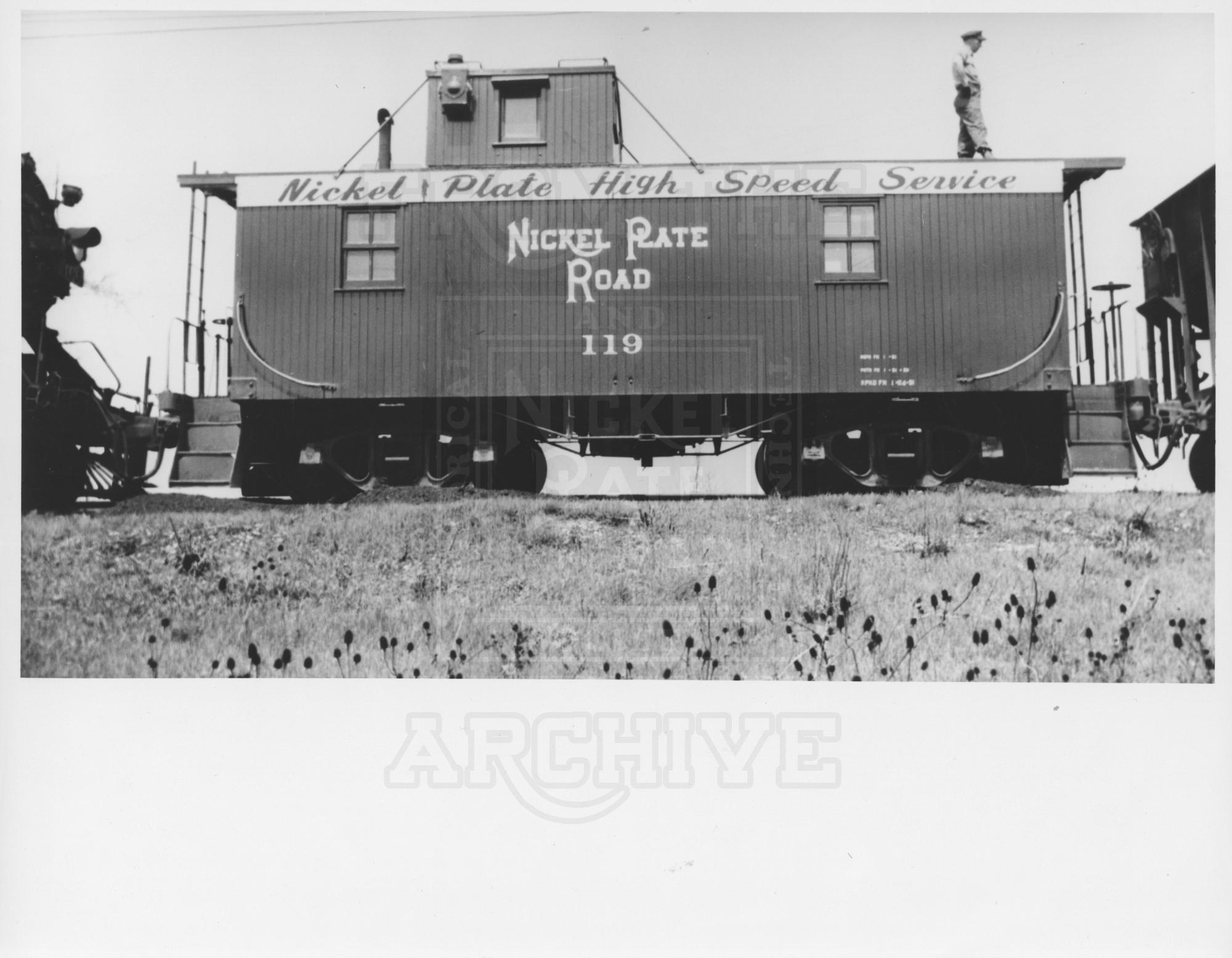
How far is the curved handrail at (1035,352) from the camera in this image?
9484 mm

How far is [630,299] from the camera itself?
30.8ft

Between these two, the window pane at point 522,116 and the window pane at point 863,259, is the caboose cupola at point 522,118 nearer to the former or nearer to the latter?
the window pane at point 522,116

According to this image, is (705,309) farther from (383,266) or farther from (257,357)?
(257,357)

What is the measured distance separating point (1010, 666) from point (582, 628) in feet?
9.01

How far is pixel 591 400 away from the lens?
9.60 meters

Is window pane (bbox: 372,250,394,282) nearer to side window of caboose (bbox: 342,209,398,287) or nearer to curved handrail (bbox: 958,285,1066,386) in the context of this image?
side window of caboose (bbox: 342,209,398,287)

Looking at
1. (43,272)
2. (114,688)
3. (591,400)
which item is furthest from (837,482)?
(43,272)

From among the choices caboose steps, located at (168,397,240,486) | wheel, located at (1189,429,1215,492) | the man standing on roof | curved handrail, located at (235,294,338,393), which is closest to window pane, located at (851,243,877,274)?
the man standing on roof

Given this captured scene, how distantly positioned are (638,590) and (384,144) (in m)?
5.03

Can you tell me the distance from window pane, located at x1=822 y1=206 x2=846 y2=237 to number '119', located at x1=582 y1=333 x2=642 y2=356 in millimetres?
2017

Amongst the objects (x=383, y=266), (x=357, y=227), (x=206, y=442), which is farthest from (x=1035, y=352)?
(x=206, y=442)

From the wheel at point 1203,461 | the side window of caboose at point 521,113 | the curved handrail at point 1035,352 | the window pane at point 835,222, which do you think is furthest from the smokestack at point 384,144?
the wheel at point 1203,461

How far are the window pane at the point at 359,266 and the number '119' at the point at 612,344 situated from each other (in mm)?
2203

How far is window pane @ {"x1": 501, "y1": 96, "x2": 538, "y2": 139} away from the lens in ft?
32.4
